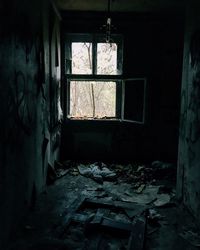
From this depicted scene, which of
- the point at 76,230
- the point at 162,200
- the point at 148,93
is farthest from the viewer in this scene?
the point at 148,93

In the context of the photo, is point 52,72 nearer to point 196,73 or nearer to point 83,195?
point 83,195

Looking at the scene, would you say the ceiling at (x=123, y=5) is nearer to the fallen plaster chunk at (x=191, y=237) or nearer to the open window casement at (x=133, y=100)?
the open window casement at (x=133, y=100)

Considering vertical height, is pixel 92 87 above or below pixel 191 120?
above

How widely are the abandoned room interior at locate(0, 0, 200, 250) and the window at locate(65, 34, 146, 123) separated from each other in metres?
0.02

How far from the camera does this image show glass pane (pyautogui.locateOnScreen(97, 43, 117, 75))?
537 cm

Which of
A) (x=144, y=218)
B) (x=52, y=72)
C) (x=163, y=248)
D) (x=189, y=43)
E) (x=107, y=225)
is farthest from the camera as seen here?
(x=52, y=72)

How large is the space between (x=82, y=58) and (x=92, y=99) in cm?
79

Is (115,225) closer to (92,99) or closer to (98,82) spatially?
(92,99)

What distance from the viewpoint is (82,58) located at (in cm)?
538

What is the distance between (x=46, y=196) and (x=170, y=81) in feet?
10.3

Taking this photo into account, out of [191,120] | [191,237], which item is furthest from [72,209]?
[191,120]

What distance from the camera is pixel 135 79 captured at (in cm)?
518

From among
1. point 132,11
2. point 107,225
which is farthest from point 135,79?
point 107,225

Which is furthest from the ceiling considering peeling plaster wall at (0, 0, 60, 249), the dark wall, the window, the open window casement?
the open window casement
